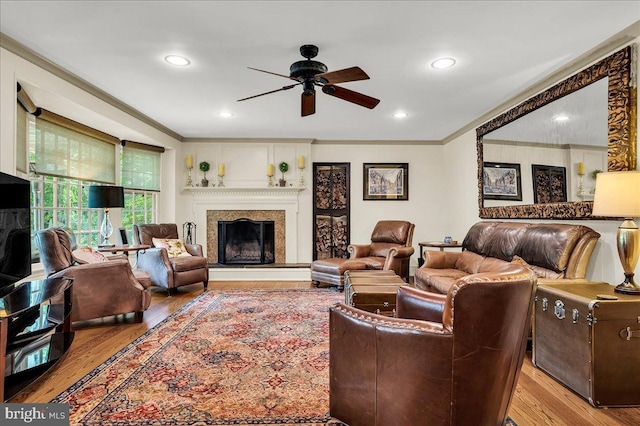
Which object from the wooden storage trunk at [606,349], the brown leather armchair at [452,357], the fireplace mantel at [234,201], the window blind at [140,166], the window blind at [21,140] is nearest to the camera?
the brown leather armchair at [452,357]

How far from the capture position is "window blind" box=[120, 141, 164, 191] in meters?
5.05

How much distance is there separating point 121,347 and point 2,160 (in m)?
1.71

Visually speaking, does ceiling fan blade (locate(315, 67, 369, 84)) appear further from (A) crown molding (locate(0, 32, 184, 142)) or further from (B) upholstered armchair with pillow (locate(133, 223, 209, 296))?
(B) upholstered armchair with pillow (locate(133, 223, 209, 296))

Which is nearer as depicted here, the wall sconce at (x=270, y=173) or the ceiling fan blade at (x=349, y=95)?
the ceiling fan blade at (x=349, y=95)

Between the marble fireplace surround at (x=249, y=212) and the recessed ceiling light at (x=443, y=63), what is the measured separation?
3.33 metres

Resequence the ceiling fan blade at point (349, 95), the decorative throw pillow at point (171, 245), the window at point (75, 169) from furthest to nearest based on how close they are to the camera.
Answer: the decorative throw pillow at point (171, 245) < the window at point (75, 169) < the ceiling fan blade at point (349, 95)

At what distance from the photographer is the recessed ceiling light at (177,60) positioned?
2.89 m

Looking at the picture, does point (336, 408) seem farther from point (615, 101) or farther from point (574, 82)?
point (574, 82)

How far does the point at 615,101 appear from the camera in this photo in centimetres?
246

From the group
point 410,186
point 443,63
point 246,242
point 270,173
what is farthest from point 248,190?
point 443,63

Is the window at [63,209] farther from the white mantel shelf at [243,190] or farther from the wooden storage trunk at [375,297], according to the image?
the wooden storage trunk at [375,297]

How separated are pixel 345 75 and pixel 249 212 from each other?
3.83m

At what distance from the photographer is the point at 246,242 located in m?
6.00

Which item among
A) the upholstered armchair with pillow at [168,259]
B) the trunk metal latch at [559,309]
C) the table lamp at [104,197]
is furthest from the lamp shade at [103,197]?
the trunk metal latch at [559,309]
